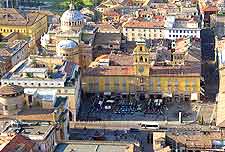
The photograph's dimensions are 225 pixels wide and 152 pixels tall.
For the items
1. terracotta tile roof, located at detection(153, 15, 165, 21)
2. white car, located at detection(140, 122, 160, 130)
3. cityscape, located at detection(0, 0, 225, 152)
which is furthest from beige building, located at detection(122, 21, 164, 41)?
white car, located at detection(140, 122, 160, 130)

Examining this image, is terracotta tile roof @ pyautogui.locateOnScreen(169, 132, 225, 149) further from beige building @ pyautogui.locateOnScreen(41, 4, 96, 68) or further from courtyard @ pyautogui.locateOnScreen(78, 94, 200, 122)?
beige building @ pyautogui.locateOnScreen(41, 4, 96, 68)

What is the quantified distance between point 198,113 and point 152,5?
4816 centimetres

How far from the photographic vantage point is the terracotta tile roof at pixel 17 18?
9631 centimetres

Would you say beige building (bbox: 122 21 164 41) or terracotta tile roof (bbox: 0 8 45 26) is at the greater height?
terracotta tile roof (bbox: 0 8 45 26)

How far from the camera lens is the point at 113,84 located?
74625 millimetres

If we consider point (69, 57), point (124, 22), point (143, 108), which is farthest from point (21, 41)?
point (143, 108)

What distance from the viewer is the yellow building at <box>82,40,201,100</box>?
73350 millimetres

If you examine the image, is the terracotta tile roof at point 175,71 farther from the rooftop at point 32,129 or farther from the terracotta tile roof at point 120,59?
the rooftop at point 32,129

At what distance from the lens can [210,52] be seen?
92750 millimetres

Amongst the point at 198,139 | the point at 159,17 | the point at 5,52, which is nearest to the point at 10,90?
the point at 198,139

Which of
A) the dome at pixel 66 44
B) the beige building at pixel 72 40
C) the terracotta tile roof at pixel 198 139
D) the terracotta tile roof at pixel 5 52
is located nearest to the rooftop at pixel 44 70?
the beige building at pixel 72 40

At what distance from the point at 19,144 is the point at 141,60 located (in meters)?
28.7

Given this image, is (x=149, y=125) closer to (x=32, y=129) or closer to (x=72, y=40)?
(x=32, y=129)

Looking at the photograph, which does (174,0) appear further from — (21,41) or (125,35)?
(21,41)
